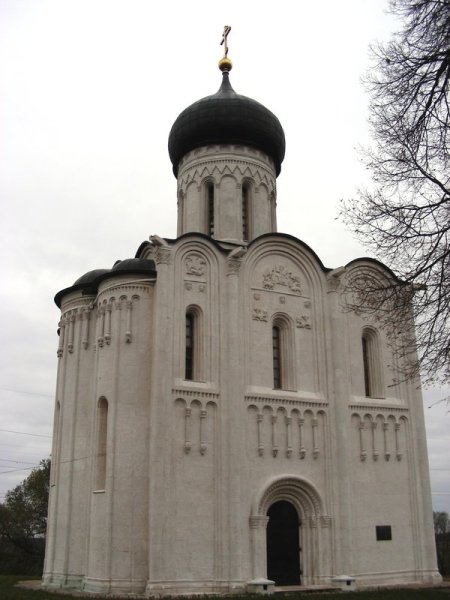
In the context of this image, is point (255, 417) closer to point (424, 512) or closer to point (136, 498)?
point (136, 498)

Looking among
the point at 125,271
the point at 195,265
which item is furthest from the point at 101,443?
the point at 195,265

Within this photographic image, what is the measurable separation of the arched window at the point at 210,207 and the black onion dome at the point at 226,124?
49.9 inches

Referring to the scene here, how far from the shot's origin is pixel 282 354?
1550cm

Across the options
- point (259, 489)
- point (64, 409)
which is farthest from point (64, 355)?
point (259, 489)

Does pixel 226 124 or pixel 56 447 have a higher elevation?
pixel 226 124

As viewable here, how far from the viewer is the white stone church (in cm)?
1304

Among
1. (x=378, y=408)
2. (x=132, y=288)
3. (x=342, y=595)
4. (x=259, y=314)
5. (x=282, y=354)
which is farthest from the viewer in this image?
(x=378, y=408)

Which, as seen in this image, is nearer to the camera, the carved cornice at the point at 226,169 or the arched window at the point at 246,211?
the arched window at the point at 246,211

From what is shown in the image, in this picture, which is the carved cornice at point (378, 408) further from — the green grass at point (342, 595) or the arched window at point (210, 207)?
the arched window at point (210, 207)

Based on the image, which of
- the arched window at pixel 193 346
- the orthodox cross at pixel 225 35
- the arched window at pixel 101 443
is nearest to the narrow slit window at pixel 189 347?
the arched window at pixel 193 346

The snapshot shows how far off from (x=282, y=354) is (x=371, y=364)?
8.47 feet

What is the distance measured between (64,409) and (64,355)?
142cm

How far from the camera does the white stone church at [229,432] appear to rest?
13.0 meters

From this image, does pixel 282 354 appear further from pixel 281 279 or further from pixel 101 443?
pixel 101 443
